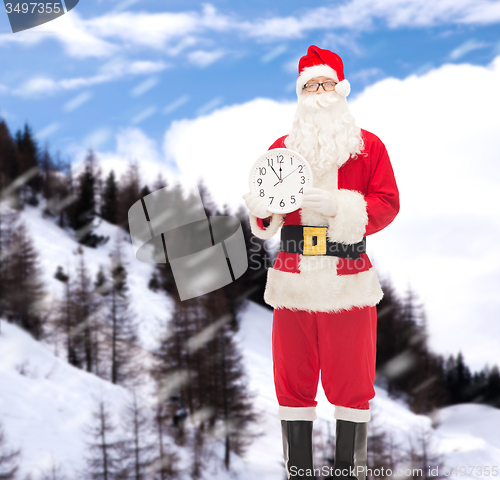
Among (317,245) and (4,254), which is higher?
(4,254)

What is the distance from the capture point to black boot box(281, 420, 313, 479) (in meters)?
3.28

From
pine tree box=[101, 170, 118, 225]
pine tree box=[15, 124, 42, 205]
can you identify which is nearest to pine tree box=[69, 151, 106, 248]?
pine tree box=[101, 170, 118, 225]

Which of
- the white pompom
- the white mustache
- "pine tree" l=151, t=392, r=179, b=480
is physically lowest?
"pine tree" l=151, t=392, r=179, b=480

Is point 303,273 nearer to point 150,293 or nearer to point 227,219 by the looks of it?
point 227,219

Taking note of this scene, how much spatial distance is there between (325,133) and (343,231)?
66cm

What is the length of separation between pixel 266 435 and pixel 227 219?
26097mm

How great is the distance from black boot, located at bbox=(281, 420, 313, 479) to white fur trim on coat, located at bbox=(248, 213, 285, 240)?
1199 mm

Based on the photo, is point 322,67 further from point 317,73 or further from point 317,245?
point 317,245

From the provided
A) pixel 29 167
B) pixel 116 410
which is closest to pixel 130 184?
pixel 29 167

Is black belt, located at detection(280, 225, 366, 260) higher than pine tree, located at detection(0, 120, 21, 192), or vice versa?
pine tree, located at detection(0, 120, 21, 192)

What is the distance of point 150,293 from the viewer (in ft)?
125

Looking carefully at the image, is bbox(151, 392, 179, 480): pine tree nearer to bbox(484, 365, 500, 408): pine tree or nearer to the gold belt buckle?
bbox(484, 365, 500, 408): pine tree

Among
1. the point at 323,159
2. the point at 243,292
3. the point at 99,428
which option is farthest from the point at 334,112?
the point at 243,292

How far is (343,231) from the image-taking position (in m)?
3.15
